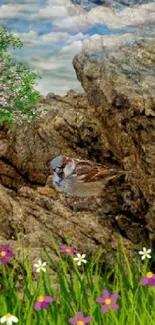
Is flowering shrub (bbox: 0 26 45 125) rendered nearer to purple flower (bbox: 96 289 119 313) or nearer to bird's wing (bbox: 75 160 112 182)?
bird's wing (bbox: 75 160 112 182)

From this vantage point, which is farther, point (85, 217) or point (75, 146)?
point (75, 146)

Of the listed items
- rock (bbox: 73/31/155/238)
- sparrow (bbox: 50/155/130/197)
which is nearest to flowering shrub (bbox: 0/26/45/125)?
rock (bbox: 73/31/155/238)

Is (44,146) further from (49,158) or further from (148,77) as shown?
(148,77)

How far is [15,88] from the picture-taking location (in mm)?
8719

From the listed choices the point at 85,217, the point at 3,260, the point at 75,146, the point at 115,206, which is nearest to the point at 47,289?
the point at 3,260

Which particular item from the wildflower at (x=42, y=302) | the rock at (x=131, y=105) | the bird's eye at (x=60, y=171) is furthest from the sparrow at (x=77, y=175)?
the wildflower at (x=42, y=302)

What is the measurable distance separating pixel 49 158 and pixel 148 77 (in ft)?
4.88

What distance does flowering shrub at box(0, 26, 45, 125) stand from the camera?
27.9ft

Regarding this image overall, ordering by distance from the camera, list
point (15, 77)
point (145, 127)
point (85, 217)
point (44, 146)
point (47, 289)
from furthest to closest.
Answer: point (15, 77)
point (44, 146)
point (145, 127)
point (85, 217)
point (47, 289)

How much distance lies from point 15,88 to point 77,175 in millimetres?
2825

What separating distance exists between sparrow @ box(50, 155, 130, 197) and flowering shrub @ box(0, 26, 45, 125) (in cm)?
207

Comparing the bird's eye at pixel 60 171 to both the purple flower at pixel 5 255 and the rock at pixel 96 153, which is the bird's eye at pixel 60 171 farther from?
the purple flower at pixel 5 255

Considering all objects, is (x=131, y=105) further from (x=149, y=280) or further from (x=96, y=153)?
(x=149, y=280)

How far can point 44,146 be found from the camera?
7.98m
